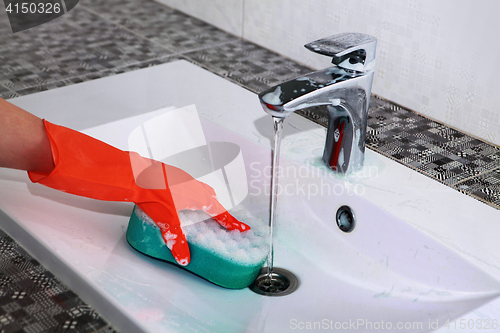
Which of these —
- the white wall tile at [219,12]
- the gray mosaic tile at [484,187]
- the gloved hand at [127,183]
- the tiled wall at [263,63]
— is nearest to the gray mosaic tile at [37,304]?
the tiled wall at [263,63]

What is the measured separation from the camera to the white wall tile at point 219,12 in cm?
142

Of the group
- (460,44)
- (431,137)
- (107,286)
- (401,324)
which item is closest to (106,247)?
(107,286)

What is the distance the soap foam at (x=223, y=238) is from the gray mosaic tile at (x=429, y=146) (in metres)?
0.27

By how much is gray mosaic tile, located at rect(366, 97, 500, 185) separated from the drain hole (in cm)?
14

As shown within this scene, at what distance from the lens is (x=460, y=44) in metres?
0.90

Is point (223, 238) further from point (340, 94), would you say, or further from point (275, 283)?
point (340, 94)

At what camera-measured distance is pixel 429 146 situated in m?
0.85

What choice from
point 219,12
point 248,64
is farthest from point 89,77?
point 219,12

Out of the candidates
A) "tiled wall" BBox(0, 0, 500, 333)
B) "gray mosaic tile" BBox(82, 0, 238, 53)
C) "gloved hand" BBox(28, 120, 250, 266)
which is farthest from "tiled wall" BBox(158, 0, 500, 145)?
"gloved hand" BBox(28, 120, 250, 266)

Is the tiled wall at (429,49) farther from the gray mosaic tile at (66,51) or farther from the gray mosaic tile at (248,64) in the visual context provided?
the gray mosaic tile at (66,51)

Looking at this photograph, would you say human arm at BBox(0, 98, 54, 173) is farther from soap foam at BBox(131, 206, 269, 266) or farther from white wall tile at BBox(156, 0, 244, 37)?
white wall tile at BBox(156, 0, 244, 37)

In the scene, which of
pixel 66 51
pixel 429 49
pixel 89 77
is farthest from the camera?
pixel 66 51

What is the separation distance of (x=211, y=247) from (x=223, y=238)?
30mm

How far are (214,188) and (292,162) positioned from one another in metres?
0.13
